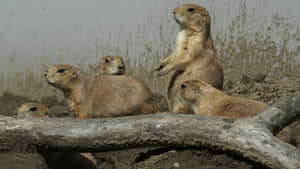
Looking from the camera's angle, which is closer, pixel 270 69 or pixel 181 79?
pixel 181 79

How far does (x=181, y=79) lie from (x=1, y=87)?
819 cm

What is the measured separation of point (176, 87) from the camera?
21.4 feet

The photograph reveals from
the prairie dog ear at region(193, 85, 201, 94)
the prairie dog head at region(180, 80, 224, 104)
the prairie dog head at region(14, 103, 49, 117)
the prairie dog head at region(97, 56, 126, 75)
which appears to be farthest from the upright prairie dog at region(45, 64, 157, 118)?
the prairie dog head at region(97, 56, 126, 75)

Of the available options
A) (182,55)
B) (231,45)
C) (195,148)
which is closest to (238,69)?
(231,45)

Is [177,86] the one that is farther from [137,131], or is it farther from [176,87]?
[137,131]

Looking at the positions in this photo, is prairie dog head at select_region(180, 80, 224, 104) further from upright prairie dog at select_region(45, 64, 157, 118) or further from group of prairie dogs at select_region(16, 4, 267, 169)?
upright prairie dog at select_region(45, 64, 157, 118)

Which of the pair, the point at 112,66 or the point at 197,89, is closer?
the point at 197,89

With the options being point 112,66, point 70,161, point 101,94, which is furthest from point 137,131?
point 112,66

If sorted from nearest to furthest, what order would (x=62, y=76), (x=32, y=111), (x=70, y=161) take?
(x=70, y=161), (x=32, y=111), (x=62, y=76)

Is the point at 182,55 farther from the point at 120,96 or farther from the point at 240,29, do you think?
the point at 240,29

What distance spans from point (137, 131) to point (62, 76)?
254 cm

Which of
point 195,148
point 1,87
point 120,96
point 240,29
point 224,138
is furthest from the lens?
point 1,87

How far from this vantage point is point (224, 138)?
3.77 m

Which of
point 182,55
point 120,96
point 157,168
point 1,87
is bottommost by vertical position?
point 1,87
